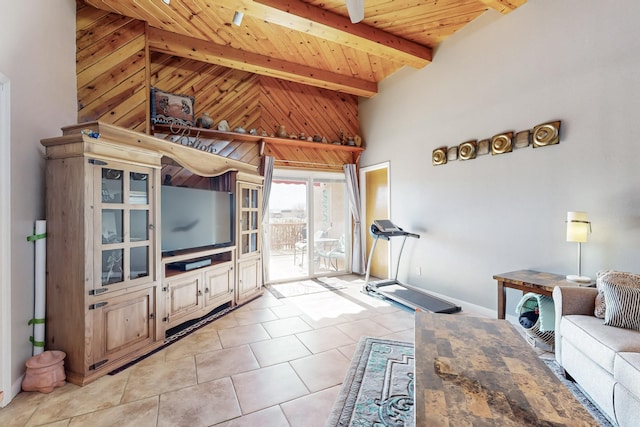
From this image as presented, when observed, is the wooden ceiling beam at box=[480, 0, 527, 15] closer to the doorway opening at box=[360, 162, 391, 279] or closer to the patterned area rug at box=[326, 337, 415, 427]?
the doorway opening at box=[360, 162, 391, 279]

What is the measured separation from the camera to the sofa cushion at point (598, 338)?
5.65 ft

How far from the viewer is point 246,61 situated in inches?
171

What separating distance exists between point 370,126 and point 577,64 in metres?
3.38

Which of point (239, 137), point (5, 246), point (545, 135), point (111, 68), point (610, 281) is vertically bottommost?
point (610, 281)

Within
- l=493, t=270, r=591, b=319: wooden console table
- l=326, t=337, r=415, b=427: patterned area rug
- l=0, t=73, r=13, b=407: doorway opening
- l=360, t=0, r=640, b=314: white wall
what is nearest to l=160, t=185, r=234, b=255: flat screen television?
l=0, t=73, r=13, b=407: doorway opening

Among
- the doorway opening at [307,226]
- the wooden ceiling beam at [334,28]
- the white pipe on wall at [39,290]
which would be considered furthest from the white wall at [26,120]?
the doorway opening at [307,226]

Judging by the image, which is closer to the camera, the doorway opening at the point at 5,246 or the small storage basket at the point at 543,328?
the doorway opening at the point at 5,246

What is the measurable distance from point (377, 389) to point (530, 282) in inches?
71.2

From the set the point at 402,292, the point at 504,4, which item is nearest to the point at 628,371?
the point at 402,292

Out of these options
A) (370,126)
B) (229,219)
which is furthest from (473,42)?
(229,219)

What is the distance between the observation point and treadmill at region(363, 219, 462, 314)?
3746 mm

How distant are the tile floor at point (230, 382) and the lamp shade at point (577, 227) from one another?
183 centimetres

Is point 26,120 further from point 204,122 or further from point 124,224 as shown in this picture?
point 204,122

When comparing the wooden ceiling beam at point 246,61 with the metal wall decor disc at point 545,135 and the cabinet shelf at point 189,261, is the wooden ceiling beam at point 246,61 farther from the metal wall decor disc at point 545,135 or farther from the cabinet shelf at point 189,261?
the metal wall decor disc at point 545,135
